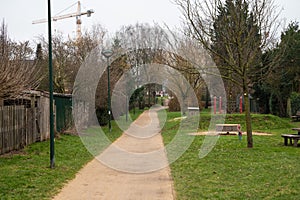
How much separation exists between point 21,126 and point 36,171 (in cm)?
451

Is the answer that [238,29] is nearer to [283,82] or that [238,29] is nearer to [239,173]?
[239,173]

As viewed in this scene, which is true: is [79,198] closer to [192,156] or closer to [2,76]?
[2,76]

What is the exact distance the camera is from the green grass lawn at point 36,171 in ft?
24.6

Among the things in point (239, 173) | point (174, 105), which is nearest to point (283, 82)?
point (174, 105)

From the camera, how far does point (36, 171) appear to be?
948cm

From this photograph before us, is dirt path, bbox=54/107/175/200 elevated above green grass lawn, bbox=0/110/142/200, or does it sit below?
below

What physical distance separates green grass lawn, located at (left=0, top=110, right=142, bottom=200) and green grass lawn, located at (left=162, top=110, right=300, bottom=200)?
2654 millimetres

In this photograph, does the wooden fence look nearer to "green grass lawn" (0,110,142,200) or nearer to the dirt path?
"green grass lawn" (0,110,142,200)

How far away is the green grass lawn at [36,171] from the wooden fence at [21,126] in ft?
1.19

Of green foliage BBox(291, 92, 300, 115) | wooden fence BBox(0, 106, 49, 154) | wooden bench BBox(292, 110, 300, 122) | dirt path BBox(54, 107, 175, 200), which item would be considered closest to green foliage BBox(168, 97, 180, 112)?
green foliage BBox(291, 92, 300, 115)

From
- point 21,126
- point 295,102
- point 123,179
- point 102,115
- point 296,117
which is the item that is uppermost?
point 295,102

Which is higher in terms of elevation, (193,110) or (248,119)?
(193,110)

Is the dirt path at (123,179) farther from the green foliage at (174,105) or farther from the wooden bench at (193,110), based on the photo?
the green foliage at (174,105)

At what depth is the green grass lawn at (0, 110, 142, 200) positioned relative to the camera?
7488mm
